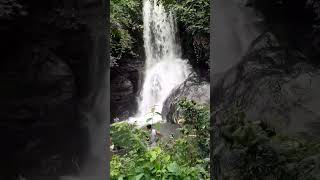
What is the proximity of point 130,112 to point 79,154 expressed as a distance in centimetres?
1094

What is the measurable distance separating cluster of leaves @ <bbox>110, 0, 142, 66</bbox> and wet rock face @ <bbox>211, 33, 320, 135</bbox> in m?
7.92

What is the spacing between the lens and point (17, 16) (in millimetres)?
2709

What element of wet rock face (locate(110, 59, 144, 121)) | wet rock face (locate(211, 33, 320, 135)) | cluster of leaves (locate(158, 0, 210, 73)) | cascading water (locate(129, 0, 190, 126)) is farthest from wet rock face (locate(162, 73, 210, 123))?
wet rock face (locate(211, 33, 320, 135))

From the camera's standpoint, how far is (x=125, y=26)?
13109mm

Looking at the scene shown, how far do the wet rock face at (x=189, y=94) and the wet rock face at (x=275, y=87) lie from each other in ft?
25.7

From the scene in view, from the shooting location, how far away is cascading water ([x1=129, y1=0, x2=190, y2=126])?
47.6 feet

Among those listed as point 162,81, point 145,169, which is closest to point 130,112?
point 162,81

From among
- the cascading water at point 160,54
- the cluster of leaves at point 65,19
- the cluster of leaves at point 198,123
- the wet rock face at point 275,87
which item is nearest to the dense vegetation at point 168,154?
the cluster of leaves at point 198,123

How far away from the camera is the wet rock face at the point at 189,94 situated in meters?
10.9

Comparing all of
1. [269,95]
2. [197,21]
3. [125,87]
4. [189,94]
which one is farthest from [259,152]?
[125,87]

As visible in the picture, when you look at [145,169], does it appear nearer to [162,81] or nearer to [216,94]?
[216,94]

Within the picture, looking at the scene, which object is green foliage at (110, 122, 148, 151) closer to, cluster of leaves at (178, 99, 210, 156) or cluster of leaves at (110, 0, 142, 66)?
cluster of leaves at (178, 99, 210, 156)

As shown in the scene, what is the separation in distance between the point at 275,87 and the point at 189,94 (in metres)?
8.87

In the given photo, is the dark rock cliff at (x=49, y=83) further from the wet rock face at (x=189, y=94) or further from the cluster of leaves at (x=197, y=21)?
the wet rock face at (x=189, y=94)
